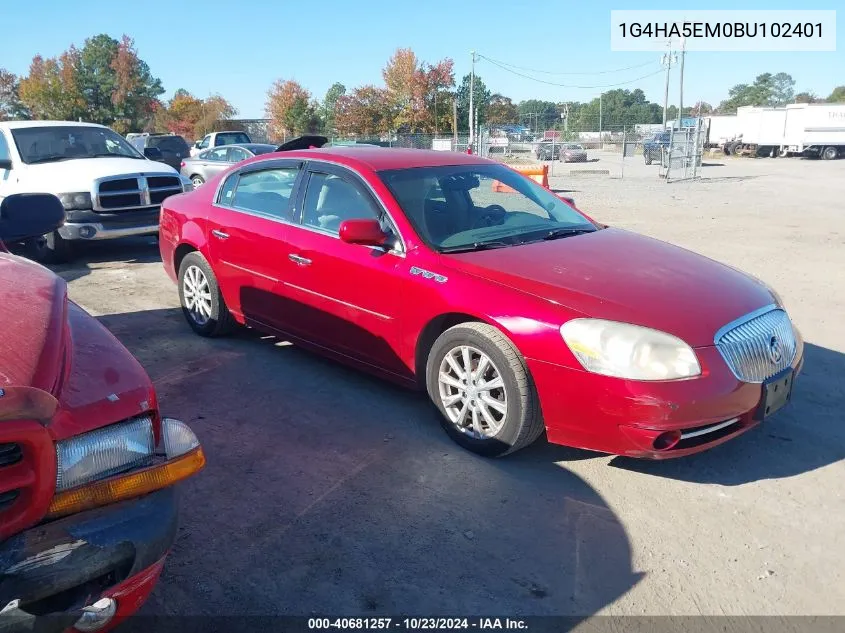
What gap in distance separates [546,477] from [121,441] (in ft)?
7.39

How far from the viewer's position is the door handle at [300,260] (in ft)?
15.2

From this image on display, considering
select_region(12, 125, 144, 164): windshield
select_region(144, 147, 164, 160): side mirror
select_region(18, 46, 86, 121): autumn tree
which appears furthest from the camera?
select_region(18, 46, 86, 121): autumn tree

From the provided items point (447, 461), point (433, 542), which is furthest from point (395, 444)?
point (433, 542)

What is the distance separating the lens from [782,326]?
3.76 metres

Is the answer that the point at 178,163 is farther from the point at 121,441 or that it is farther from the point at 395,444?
the point at 121,441

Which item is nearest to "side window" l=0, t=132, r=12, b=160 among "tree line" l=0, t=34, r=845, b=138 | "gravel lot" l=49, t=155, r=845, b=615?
"gravel lot" l=49, t=155, r=845, b=615

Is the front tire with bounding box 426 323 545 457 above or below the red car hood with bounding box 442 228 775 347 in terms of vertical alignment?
below

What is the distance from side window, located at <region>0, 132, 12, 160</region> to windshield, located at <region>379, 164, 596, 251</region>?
750 centimetres

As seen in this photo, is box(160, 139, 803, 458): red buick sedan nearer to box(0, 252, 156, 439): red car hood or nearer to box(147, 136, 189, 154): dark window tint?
box(0, 252, 156, 439): red car hood

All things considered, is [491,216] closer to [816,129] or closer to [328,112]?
[816,129]

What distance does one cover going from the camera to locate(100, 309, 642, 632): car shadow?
2711mm

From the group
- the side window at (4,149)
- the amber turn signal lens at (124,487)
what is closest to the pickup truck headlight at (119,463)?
the amber turn signal lens at (124,487)

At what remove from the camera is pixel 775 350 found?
11.8 ft

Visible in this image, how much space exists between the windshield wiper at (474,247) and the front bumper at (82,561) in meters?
2.33
